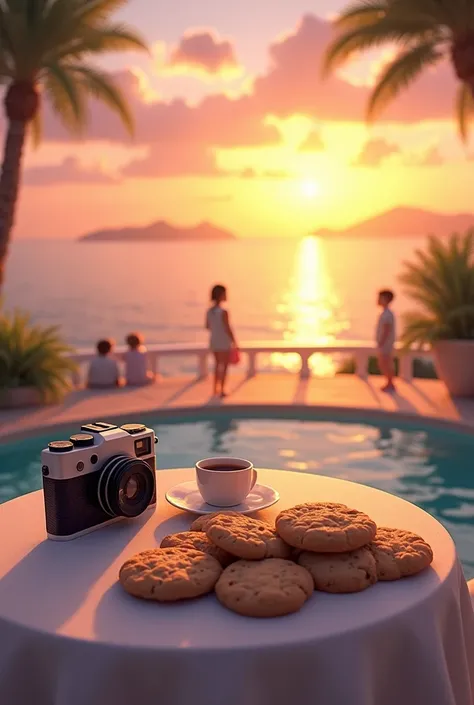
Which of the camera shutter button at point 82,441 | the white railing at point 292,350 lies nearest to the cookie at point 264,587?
the camera shutter button at point 82,441

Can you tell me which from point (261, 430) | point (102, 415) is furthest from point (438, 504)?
point (102, 415)

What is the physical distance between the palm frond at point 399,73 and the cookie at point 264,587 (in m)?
16.0

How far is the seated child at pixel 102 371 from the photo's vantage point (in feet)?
41.3

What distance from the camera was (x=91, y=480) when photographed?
2.72 m

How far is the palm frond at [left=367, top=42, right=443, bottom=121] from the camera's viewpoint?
16141 millimetres

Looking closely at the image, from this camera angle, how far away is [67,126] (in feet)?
55.4

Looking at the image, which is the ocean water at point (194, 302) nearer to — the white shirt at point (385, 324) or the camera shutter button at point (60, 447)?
the white shirt at point (385, 324)

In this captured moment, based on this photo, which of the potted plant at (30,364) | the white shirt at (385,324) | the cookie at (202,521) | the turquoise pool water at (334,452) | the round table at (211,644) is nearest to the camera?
the round table at (211,644)

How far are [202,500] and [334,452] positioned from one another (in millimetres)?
6329

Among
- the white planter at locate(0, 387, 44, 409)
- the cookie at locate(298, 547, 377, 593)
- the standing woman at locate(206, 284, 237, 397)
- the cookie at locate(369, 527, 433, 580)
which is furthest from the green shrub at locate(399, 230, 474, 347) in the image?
the cookie at locate(298, 547, 377, 593)

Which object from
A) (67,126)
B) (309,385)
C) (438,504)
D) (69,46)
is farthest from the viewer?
(67,126)

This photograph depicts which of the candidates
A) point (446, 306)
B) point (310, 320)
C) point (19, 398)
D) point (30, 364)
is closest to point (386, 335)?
point (446, 306)

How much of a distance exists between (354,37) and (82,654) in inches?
628

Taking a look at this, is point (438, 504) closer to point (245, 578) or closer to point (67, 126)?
point (245, 578)
